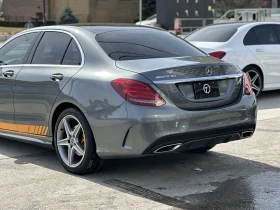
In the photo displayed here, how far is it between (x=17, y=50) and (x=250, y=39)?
A: 5511mm

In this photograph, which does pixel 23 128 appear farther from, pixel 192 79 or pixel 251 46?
pixel 251 46

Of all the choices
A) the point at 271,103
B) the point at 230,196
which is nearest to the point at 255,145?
the point at 230,196

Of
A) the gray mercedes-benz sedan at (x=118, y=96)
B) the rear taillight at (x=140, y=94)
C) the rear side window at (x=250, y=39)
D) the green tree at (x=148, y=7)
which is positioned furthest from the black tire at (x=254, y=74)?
the green tree at (x=148, y=7)

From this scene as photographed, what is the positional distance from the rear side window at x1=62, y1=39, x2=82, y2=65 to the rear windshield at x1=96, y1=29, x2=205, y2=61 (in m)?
0.26

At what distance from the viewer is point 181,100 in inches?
187

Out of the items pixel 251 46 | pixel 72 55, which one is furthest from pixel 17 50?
pixel 251 46

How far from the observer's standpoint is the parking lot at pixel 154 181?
4473 mm

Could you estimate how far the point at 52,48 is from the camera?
580 cm

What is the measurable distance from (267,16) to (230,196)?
1121 inches

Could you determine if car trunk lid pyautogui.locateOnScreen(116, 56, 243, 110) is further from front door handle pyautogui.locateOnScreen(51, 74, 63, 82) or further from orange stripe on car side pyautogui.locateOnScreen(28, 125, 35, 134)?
orange stripe on car side pyautogui.locateOnScreen(28, 125, 35, 134)

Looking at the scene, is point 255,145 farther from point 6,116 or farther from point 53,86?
point 6,116

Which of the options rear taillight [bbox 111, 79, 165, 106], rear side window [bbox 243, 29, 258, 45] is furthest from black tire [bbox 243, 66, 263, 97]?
rear taillight [bbox 111, 79, 165, 106]

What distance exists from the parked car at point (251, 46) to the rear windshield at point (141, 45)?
3.98 metres

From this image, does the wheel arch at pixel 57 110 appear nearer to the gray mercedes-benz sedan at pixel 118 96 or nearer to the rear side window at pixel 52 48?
the gray mercedes-benz sedan at pixel 118 96
